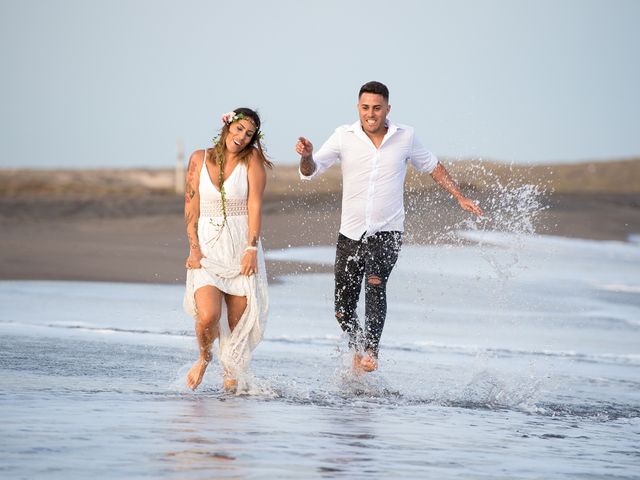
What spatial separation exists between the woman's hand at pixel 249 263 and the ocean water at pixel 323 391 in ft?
2.23

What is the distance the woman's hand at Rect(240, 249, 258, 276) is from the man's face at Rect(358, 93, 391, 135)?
54.6 inches

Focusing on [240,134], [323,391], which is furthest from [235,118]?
[323,391]

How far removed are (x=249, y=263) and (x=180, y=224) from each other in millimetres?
18242

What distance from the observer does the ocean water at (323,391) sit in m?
6.05

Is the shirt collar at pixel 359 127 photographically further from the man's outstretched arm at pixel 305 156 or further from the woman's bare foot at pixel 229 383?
the woman's bare foot at pixel 229 383

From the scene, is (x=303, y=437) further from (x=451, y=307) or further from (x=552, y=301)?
(x=552, y=301)

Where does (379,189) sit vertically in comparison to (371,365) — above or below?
above

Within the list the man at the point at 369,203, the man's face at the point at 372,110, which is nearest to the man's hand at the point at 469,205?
the man at the point at 369,203

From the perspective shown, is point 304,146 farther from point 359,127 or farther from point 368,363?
point 368,363

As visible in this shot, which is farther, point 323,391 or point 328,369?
point 328,369

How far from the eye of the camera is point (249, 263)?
838 centimetres

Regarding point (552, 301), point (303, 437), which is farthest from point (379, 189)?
point (552, 301)

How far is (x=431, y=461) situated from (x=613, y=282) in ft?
43.6

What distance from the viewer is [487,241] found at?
24094 mm
